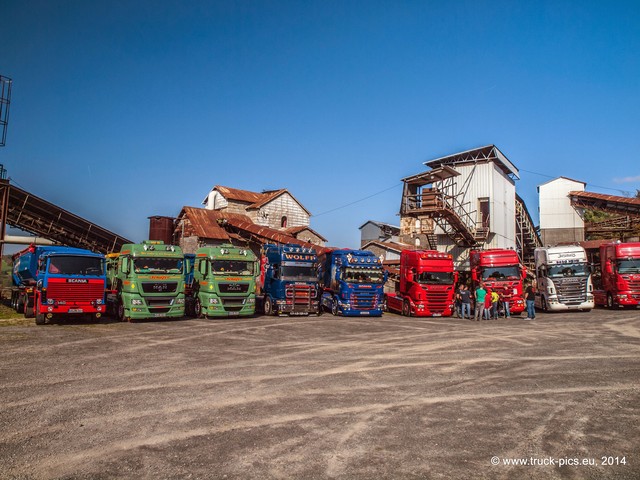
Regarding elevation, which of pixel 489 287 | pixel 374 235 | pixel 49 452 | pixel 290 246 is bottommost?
pixel 49 452

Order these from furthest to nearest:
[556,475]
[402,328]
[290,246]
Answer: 1. [290,246]
2. [402,328]
3. [556,475]

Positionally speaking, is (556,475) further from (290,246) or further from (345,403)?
(290,246)

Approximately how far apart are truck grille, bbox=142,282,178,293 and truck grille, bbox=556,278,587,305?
20697 millimetres

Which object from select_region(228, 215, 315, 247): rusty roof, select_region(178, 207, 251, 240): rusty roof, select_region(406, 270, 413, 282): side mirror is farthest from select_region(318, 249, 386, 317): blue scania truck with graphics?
select_region(178, 207, 251, 240): rusty roof

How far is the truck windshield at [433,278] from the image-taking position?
24.4 metres

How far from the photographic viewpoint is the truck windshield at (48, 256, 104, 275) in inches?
703

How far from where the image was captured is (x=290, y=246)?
79.7 ft

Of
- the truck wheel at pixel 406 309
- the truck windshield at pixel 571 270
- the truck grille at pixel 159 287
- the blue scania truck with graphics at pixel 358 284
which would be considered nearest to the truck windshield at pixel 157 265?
the truck grille at pixel 159 287

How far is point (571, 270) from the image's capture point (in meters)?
25.5

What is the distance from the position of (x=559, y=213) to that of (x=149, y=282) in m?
38.5

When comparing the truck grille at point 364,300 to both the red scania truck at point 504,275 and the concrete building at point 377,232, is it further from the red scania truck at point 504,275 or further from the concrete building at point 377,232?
the concrete building at point 377,232

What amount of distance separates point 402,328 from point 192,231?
27.7 meters

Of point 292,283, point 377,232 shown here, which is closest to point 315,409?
point 292,283

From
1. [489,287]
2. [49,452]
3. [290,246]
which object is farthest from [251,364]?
[489,287]
